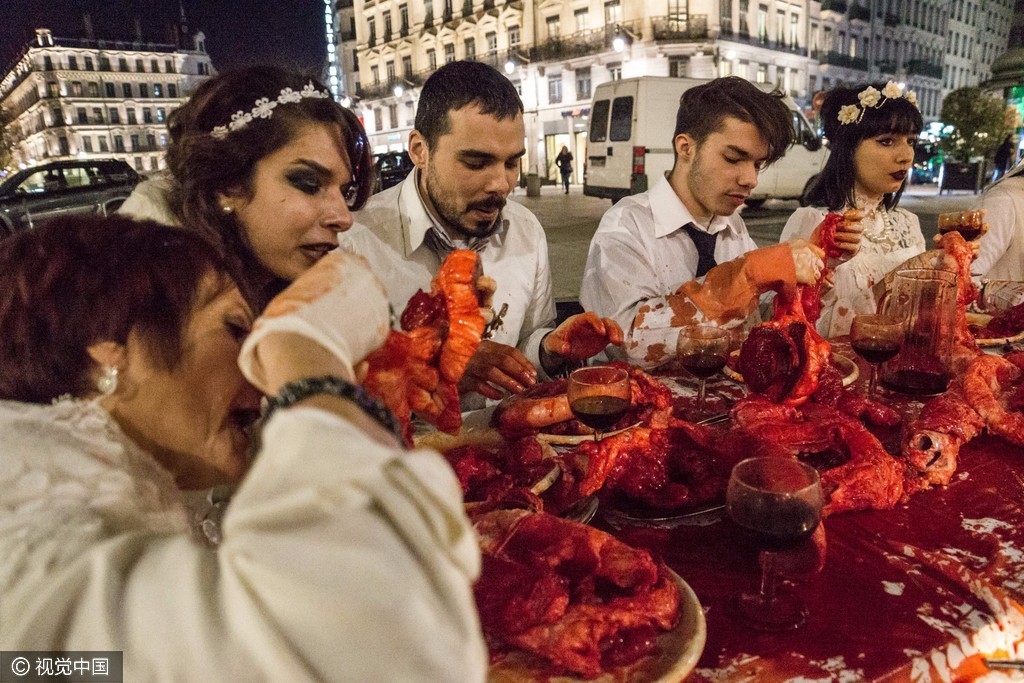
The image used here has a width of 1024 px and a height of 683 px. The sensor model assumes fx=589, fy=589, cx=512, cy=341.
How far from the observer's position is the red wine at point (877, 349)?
250 centimetres

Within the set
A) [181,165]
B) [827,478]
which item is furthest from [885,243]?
[181,165]

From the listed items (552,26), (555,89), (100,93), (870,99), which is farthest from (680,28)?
(100,93)

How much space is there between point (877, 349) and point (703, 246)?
1651 millimetres

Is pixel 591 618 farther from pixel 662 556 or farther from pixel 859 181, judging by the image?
pixel 859 181

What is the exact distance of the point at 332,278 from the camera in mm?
964

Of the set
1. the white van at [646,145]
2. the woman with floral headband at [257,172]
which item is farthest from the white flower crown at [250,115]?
the white van at [646,145]

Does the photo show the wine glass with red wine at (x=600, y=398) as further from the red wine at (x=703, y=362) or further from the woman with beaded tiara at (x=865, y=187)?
the woman with beaded tiara at (x=865, y=187)

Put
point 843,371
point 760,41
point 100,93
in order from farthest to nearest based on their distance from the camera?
point 100,93, point 760,41, point 843,371

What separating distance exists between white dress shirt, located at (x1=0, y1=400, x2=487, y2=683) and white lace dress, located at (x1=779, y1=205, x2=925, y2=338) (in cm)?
419

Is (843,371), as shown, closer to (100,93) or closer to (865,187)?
(865,187)

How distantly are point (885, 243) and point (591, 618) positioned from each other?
14.1 feet

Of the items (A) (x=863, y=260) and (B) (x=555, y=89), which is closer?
(A) (x=863, y=260)

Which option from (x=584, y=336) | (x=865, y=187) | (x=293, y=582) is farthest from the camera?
(x=865, y=187)

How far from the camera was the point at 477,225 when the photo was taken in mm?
3416
